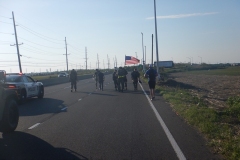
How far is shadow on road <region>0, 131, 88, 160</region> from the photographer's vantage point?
873 cm

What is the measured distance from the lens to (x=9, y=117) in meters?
11.8

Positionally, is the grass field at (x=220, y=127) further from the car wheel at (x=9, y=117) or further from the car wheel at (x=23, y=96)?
the car wheel at (x=23, y=96)

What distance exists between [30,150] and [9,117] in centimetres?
270

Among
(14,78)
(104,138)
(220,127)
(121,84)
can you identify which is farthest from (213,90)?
(104,138)

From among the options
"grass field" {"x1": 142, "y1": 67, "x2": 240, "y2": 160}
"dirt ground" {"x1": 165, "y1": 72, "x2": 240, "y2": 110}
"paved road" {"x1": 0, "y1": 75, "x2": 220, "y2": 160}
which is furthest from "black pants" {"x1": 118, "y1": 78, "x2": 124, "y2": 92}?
"paved road" {"x1": 0, "y1": 75, "x2": 220, "y2": 160}

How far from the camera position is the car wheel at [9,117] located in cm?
1149

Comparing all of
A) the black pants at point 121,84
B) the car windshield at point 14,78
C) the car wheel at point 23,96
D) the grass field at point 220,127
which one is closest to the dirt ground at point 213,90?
the grass field at point 220,127

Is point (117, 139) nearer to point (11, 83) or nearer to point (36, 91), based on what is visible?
point (11, 83)

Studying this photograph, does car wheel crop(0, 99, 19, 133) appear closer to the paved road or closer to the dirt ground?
the paved road

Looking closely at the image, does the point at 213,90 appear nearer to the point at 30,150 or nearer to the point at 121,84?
the point at 121,84

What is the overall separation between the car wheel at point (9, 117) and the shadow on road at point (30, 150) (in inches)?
18.2

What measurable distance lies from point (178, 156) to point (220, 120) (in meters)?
5.86

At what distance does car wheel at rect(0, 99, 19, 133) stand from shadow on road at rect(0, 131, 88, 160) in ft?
1.52

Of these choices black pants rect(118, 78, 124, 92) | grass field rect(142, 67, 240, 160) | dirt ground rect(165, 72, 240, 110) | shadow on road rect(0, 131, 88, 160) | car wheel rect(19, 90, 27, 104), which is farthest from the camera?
black pants rect(118, 78, 124, 92)
